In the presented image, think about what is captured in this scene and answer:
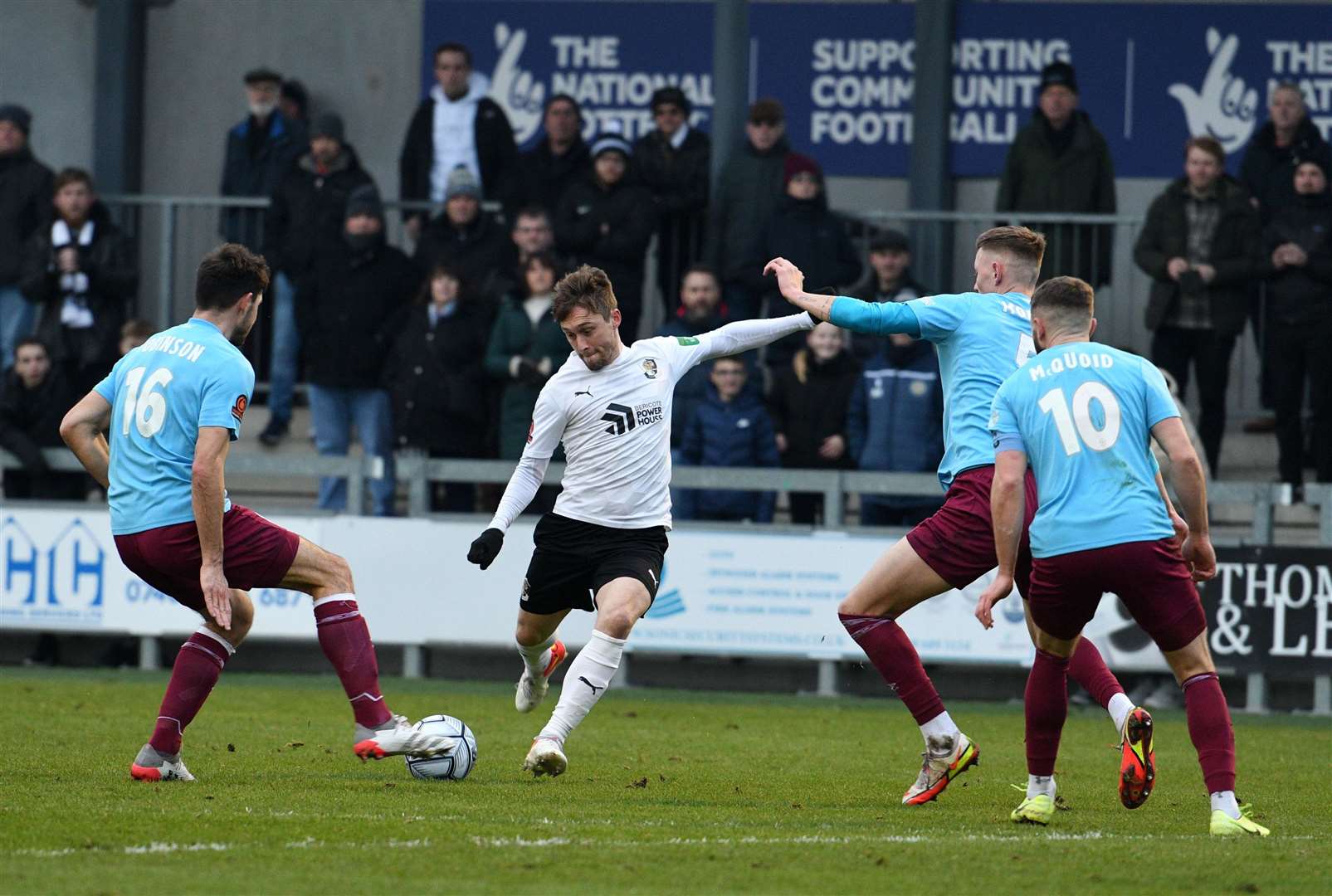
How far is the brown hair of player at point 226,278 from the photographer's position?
8039mm

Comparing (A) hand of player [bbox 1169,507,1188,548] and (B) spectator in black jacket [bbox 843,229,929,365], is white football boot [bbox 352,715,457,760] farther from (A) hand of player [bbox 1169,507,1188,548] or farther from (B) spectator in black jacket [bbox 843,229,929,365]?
(B) spectator in black jacket [bbox 843,229,929,365]

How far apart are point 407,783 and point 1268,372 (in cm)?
896

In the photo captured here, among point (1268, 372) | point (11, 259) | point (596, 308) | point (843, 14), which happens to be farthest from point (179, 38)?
point (596, 308)

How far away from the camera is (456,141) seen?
1559 centimetres

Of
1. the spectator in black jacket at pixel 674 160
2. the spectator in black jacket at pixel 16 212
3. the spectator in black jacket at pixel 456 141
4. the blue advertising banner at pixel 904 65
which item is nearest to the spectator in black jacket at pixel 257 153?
the spectator in black jacket at pixel 456 141

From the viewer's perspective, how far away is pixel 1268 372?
49.5ft

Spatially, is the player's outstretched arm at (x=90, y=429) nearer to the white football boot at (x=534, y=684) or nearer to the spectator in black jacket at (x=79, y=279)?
the white football boot at (x=534, y=684)

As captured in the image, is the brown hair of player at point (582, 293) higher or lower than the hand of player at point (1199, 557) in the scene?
higher

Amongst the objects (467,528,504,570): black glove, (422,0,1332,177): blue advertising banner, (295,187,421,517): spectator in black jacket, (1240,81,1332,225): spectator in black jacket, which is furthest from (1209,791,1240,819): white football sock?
(422,0,1332,177): blue advertising banner

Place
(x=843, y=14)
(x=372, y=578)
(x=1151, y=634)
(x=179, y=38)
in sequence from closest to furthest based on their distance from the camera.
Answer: (x=1151, y=634) → (x=372, y=578) → (x=843, y=14) → (x=179, y=38)

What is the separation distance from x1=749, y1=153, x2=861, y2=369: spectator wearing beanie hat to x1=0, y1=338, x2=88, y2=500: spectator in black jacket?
16.6 feet

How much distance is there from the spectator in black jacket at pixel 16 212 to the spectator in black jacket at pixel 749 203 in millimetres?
4983

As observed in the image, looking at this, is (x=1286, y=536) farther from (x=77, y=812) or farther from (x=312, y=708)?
(x=77, y=812)

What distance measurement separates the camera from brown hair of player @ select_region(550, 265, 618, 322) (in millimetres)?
8430
